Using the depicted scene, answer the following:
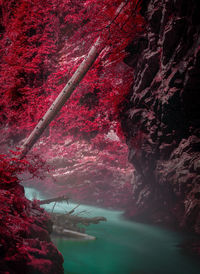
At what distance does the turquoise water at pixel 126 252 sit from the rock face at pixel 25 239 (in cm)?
15

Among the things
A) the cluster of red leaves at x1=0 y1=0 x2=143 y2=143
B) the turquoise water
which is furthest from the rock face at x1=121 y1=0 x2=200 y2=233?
the cluster of red leaves at x1=0 y1=0 x2=143 y2=143

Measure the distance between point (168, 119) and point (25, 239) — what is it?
2.59 m

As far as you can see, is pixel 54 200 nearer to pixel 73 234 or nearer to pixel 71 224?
pixel 71 224

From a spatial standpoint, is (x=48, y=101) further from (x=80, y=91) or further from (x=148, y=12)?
(x=148, y=12)

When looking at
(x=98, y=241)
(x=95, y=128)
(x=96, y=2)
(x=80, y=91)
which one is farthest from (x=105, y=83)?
(x=98, y=241)

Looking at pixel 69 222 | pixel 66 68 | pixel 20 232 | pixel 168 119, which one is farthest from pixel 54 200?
pixel 66 68

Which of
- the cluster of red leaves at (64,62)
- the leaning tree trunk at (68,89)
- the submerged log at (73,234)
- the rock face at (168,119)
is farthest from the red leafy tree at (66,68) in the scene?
the submerged log at (73,234)

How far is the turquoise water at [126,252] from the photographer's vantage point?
1.78 meters

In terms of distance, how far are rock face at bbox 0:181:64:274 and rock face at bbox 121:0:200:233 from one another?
3.75 feet

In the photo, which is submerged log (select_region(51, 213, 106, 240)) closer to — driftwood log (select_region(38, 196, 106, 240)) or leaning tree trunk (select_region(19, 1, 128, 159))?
driftwood log (select_region(38, 196, 106, 240))

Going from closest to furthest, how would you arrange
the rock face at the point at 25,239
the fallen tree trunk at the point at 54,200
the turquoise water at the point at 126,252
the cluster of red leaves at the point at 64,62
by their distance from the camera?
the turquoise water at the point at 126,252 < the rock face at the point at 25,239 < the fallen tree trunk at the point at 54,200 < the cluster of red leaves at the point at 64,62

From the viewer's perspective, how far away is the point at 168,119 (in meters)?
2.67

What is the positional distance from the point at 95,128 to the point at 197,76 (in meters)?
1.80

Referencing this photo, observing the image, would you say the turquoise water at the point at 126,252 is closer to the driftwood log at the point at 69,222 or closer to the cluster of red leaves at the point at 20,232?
the driftwood log at the point at 69,222
